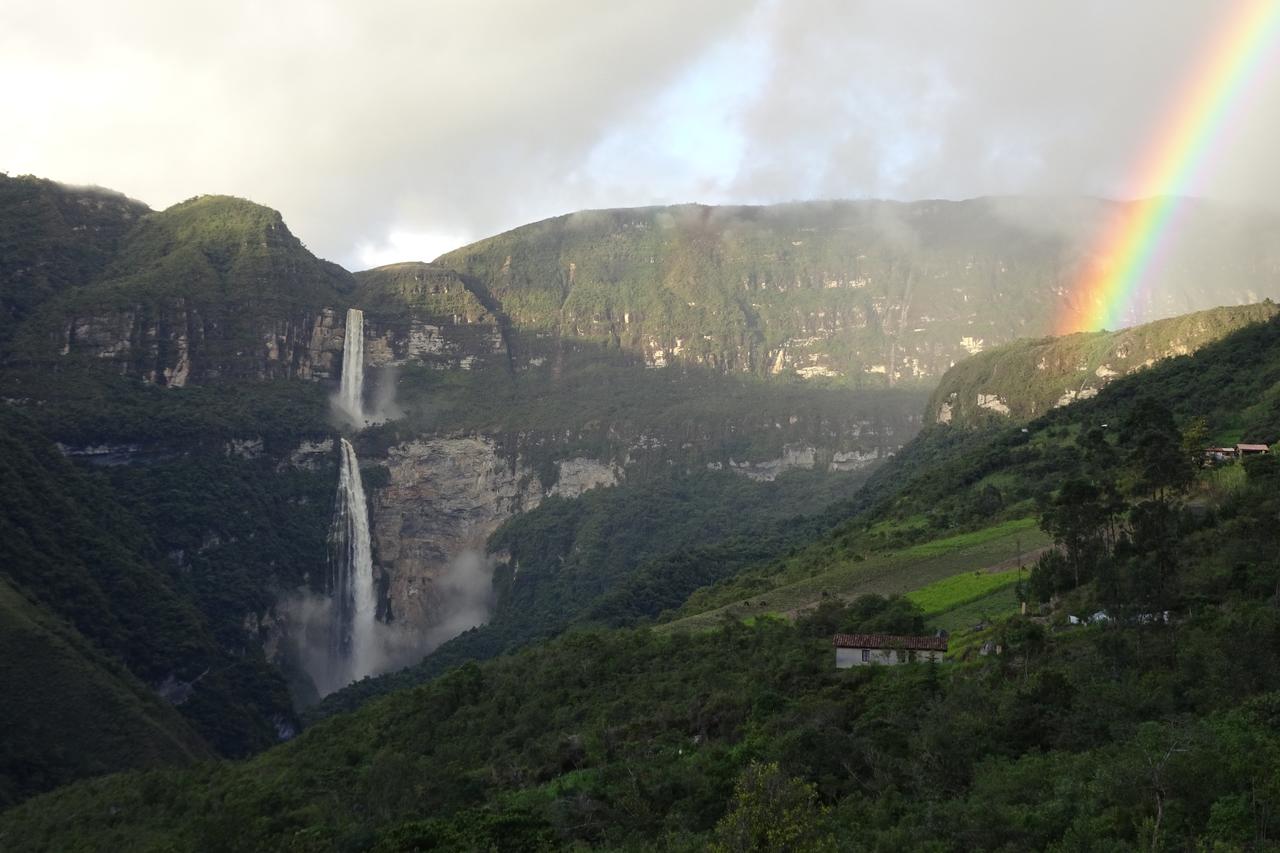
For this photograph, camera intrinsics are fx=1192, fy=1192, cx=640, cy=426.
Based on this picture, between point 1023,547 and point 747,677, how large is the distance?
22.3m

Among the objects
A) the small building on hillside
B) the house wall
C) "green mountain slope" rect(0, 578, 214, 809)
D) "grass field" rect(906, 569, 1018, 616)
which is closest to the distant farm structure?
"grass field" rect(906, 569, 1018, 616)

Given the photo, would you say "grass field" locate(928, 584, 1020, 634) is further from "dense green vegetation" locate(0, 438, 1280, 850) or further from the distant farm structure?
the distant farm structure

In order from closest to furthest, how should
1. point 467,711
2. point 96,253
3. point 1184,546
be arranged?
point 1184,546
point 467,711
point 96,253

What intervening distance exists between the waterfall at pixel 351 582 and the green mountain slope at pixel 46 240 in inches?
1880

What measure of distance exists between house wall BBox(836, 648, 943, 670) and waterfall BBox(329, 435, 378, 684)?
119 metres

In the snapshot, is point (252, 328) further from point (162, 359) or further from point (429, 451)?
point (429, 451)

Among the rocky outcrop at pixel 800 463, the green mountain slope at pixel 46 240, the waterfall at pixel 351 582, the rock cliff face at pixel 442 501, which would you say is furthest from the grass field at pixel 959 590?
the green mountain slope at pixel 46 240

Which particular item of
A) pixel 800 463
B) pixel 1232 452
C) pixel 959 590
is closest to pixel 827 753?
pixel 959 590

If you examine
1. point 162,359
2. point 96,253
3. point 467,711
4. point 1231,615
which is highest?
point 96,253

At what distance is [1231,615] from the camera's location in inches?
1609

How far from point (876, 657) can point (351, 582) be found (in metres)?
Result: 133

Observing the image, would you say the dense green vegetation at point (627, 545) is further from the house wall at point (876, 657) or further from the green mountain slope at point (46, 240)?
the green mountain slope at point (46, 240)

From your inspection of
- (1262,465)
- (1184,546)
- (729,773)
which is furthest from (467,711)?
(1262,465)

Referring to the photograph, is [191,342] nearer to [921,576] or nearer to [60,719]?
[60,719]
